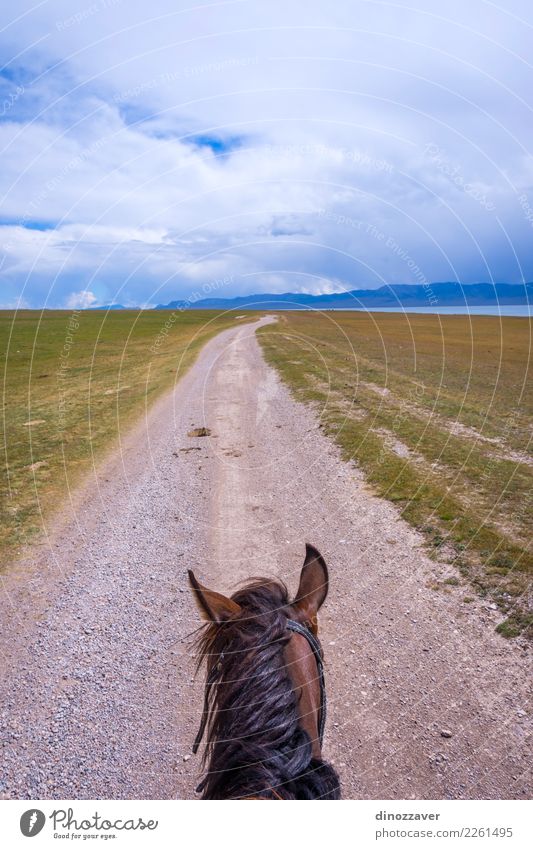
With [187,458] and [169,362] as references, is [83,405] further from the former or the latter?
[169,362]

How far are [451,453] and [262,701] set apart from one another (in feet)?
41.5

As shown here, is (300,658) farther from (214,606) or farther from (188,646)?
(188,646)

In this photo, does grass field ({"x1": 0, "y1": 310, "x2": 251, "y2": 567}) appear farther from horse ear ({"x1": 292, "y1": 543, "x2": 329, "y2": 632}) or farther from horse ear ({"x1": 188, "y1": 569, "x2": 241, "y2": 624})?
horse ear ({"x1": 188, "y1": 569, "x2": 241, "y2": 624})

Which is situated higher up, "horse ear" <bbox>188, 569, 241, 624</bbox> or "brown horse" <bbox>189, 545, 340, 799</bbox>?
"horse ear" <bbox>188, 569, 241, 624</bbox>

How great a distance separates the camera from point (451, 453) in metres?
13.7

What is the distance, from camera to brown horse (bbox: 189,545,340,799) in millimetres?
2193

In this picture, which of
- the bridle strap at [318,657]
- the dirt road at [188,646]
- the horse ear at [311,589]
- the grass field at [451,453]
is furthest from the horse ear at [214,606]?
the grass field at [451,453]

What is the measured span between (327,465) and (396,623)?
20.8 ft

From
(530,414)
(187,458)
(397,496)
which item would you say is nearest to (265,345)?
(530,414)

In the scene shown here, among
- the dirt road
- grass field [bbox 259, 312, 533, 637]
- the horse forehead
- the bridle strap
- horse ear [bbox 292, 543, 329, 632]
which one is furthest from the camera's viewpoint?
grass field [bbox 259, 312, 533, 637]

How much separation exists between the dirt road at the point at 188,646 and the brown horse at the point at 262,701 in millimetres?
2535

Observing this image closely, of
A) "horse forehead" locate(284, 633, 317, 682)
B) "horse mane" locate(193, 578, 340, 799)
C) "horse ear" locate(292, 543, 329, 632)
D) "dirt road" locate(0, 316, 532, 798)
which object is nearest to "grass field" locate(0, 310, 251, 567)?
"dirt road" locate(0, 316, 532, 798)

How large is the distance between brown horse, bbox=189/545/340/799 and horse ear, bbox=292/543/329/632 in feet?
0.73
